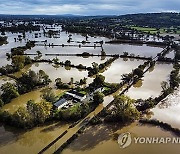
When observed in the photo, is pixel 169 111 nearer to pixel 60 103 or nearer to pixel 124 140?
pixel 124 140

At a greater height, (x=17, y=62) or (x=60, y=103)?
(x=17, y=62)

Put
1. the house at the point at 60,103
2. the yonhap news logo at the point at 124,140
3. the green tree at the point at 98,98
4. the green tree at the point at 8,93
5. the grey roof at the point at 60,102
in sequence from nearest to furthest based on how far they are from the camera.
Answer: the yonhap news logo at the point at 124,140 < the house at the point at 60,103 < the grey roof at the point at 60,102 < the green tree at the point at 98,98 < the green tree at the point at 8,93

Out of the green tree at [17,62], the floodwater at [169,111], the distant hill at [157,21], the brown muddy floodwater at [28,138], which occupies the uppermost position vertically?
the distant hill at [157,21]

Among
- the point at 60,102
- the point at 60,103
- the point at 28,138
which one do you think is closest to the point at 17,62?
the point at 60,102

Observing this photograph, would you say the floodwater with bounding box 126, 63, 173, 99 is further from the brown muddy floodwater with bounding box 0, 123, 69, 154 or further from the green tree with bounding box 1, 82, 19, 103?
the green tree with bounding box 1, 82, 19, 103

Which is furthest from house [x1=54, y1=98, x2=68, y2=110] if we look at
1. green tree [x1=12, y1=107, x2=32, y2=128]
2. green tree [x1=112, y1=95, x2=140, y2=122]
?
green tree [x1=112, y1=95, x2=140, y2=122]

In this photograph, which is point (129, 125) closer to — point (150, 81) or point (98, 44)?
point (150, 81)

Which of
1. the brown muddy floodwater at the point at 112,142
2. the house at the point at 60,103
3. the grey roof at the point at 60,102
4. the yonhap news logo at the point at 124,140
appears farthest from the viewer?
the grey roof at the point at 60,102

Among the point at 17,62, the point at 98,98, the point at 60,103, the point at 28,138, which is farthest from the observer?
the point at 17,62

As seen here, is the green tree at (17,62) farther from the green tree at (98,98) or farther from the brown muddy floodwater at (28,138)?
the brown muddy floodwater at (28,138)

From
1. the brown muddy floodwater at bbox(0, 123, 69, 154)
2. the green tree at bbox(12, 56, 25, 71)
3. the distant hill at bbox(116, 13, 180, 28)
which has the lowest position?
the brown muddy floodwater at bbox(0, 123, 69, 154)

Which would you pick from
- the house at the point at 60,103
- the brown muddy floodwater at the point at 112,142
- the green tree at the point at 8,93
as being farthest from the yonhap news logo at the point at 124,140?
the green tree at the point at 8,93

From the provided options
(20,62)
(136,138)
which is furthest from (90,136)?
(20,62)
